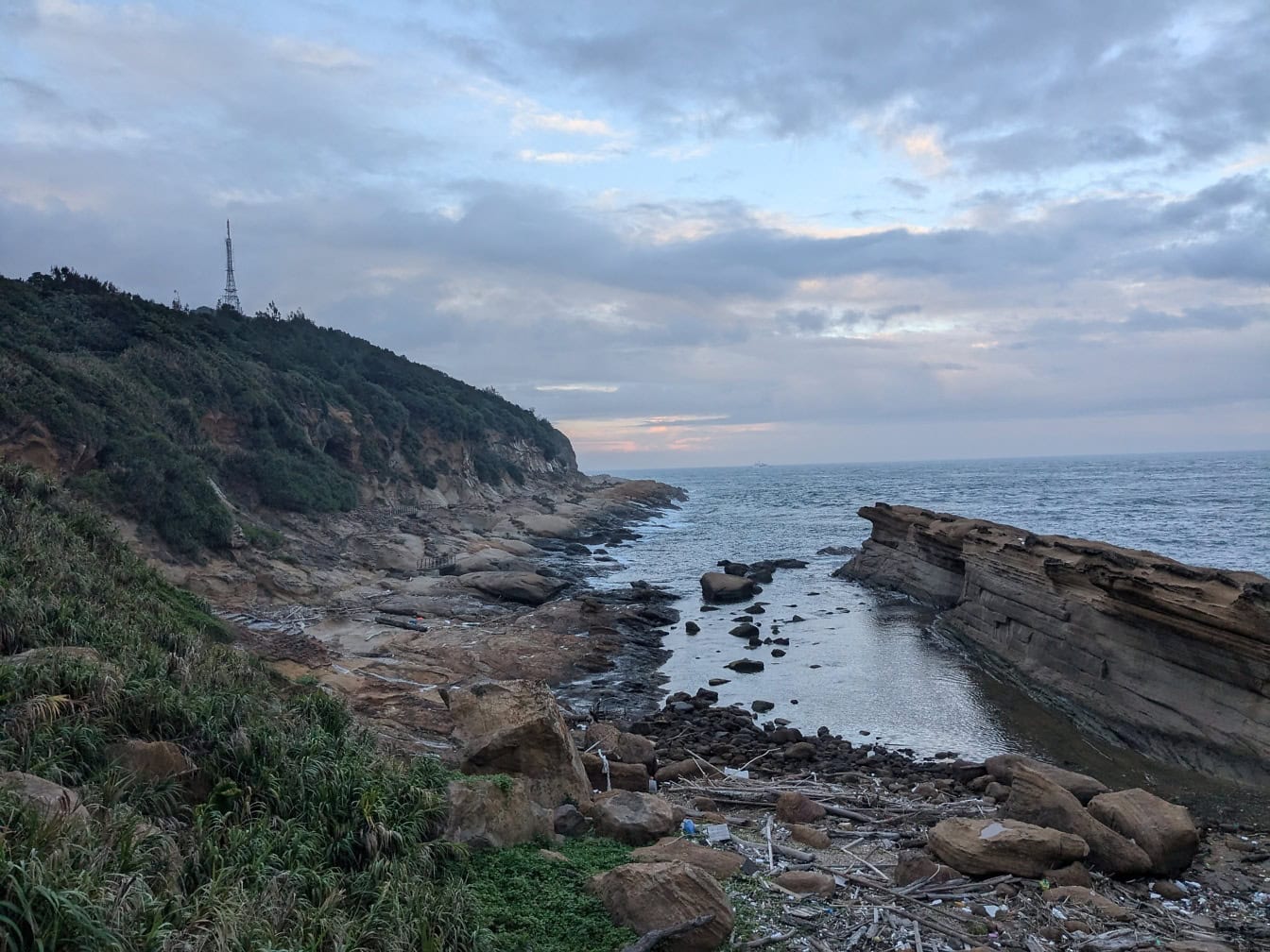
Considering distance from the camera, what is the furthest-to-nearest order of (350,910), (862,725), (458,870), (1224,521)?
(1224,521), (862,725), (458,870), (350,910)

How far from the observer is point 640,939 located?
684 centimetres

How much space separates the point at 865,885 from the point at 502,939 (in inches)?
178

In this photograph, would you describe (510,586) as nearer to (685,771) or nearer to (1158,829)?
(685,771)

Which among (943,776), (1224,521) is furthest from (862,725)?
(1224,521)

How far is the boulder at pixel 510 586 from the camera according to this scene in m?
29.9

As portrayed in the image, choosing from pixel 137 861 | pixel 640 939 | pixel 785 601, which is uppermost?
pixel 137 861

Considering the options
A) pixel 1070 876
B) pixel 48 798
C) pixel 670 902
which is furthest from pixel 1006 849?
pixel 48 798

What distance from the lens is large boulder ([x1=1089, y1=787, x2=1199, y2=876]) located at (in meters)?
9.97

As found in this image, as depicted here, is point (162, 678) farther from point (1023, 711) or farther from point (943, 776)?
point (1023, 711)

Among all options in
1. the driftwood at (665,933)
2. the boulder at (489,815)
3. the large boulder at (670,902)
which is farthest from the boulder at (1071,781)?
the boulder at (489,815)

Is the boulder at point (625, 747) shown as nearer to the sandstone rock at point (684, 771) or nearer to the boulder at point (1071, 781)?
the sandstone rock at point (684, 771)

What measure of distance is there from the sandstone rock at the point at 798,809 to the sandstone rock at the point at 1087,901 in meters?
3.36

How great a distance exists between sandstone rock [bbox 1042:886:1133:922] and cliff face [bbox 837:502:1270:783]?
7642 millimetres

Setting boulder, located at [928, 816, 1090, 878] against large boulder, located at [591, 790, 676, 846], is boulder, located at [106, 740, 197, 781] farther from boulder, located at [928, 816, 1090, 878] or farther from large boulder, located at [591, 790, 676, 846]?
boulder, located at [928, 816, 1090, 878]
